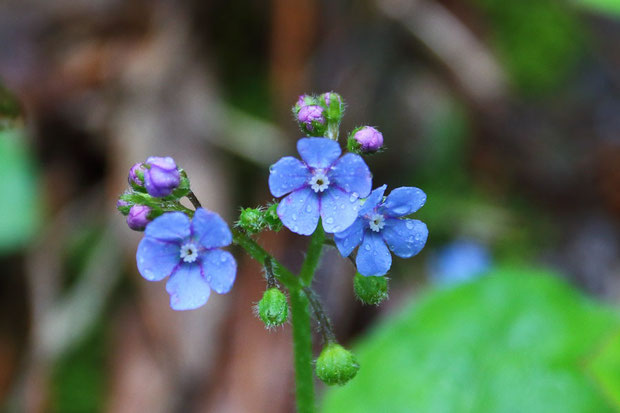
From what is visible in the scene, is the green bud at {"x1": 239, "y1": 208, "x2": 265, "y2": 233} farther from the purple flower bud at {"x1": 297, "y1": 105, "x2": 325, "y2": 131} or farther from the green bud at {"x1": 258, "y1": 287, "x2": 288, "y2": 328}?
the purple flower bud at {"x1": 297, "y1": 105, "x2": 325, "y2": 131}

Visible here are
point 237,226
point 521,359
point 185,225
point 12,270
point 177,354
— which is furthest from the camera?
point 12,270

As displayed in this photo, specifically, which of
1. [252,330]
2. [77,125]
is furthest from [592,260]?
[77,125]

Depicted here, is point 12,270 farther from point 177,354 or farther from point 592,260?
point 592,260

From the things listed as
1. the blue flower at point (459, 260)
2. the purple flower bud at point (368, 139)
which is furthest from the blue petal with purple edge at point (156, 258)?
the blue flower at point (459, 260)

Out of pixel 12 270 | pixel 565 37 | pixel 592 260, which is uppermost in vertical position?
pixel 565 37

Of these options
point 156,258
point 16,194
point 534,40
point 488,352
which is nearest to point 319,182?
point 156,258

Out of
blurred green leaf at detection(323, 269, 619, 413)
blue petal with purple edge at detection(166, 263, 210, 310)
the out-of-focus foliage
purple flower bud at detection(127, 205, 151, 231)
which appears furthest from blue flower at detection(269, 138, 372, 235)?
the out-of-focus foliage
